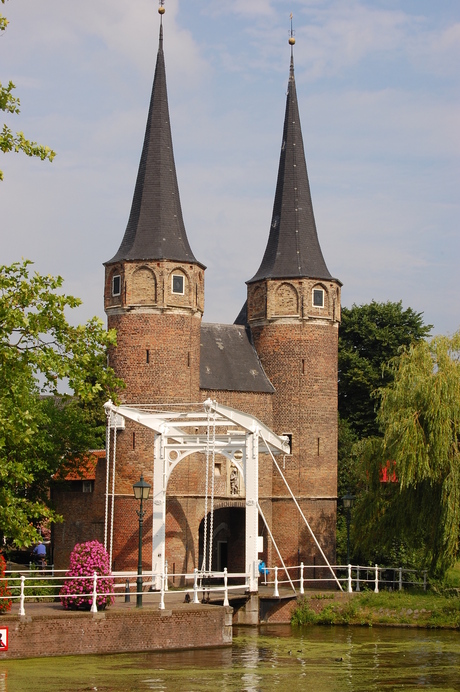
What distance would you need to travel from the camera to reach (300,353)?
33.0 meters

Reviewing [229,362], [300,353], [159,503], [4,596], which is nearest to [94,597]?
[4,596]

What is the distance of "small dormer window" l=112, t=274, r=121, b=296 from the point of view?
31531 millimetres

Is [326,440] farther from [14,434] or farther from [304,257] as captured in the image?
[14,434]

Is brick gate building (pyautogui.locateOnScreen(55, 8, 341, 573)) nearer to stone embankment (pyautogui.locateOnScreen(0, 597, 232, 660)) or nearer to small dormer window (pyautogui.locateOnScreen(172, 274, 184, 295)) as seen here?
small dormer window (pyautogui.locateOnScreen(172, 274, 184, 295))

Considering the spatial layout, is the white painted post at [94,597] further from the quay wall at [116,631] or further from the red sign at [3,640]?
the red sign at [3,640]

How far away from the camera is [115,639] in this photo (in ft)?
62.2

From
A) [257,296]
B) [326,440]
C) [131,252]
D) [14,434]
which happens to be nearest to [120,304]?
[131,252]

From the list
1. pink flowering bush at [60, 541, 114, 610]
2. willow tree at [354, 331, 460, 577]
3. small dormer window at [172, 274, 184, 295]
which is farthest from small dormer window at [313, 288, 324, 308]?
pink flowering bush at [60, 541, 114, 610]

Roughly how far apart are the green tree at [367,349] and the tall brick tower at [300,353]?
30.7ft

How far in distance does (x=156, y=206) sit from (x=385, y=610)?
44.5 feet

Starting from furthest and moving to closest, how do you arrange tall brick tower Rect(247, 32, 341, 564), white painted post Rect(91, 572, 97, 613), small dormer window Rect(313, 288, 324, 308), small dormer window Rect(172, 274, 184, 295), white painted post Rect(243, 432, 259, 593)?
small dormer window Rect(313, 288, 324, 308) < tall brick tower Rect(247, 32, 341, 564) < small dormer window Rect(172, 274, 184, 295) < white painted post Rect(243, 432, 259, 593) < white painted post Rect(91, 572, 97, 613)

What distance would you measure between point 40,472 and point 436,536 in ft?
41.0

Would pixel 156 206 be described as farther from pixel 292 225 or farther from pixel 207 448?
pixel 207 448

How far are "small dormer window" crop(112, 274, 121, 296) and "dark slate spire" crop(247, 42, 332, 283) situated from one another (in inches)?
190
